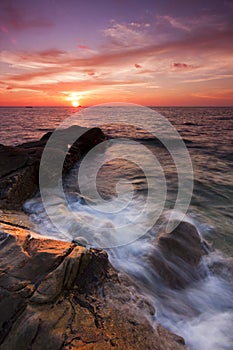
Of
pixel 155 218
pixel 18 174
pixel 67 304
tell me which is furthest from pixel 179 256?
pixel 18 174

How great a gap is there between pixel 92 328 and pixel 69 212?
376cm

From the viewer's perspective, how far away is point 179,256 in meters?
4.04

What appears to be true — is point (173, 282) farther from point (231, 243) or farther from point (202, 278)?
point (231, 243)

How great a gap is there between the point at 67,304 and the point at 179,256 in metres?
2.53

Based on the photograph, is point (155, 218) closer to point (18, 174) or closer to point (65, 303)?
point (65, 303)

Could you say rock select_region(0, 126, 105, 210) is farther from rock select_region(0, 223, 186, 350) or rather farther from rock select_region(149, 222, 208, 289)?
rock select_region(149, 222, 208, 289)

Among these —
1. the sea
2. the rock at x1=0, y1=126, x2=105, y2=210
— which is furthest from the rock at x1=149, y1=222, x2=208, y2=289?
the rock at x1=0, y1=126, x2=105, y2=210

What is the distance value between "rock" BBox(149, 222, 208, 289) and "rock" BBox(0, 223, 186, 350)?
1.15 meters

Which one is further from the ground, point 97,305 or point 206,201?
point 97,305

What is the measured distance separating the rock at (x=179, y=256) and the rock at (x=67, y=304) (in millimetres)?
1148

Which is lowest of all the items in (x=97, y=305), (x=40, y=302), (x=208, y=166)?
(x=208, y=166)

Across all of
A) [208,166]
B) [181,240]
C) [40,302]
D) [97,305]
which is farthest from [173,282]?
[208,166]

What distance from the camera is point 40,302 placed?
6.88 feet

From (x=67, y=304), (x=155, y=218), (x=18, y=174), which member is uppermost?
(x=18, y=174)
